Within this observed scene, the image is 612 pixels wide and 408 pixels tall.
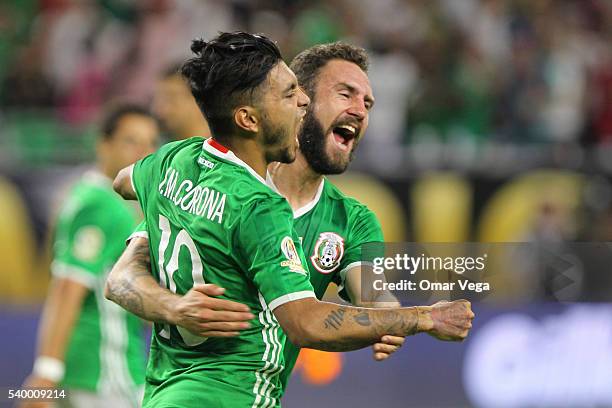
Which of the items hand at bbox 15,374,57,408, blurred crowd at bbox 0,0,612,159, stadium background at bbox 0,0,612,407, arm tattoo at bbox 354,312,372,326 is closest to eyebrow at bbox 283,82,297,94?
arm tattoo at bbox 354,312,372,326

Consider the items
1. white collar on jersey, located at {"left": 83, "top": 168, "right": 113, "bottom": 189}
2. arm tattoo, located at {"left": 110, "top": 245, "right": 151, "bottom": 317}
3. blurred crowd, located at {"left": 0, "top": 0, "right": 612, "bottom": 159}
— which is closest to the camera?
arm tattoo, located at {"left": 110, "top": 245, "right": 151, "bottom": 317}

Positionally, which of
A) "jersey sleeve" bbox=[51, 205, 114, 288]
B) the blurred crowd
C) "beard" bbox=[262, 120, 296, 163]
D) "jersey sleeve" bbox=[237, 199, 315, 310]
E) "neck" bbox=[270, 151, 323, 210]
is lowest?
"jersey sleeve" bbox=[237, 199, 315, 310]

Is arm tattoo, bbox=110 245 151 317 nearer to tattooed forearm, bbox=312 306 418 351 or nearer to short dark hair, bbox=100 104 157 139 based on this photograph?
tattooed forearm, bbox=312 306 418 351

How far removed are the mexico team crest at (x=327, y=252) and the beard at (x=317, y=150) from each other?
0.28 metres

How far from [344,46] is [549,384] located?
419 cm

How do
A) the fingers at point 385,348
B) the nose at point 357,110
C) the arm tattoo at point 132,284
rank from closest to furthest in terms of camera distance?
the fingers at point 385,348 → the arm tattoo at point 132,284 → the nose at point 357,110

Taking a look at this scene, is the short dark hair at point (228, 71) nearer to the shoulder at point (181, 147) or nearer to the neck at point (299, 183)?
the shoulder at point (181, 147)

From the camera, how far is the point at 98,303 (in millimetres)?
6430

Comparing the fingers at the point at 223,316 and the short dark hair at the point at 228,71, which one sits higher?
the short dark hair at the point at 228,71

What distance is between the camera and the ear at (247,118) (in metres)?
3.67

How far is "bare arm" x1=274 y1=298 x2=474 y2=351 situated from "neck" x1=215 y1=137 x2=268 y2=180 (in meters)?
0.56

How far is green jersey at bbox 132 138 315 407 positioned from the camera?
3.43m

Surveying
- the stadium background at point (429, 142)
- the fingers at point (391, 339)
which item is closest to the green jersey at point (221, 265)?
the fingers at point (391, 339)

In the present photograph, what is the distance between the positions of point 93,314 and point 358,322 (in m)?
3.34
